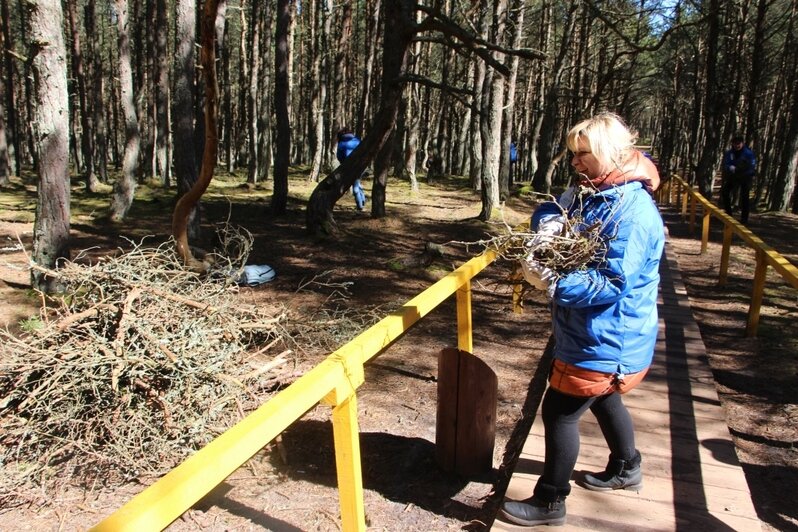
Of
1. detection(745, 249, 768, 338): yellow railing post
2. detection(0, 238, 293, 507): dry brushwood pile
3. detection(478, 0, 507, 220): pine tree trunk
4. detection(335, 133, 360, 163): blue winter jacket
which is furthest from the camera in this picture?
detection(335, 133, 360, 163): blue winter jacket

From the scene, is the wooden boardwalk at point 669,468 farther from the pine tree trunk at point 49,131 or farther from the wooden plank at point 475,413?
the pine tree trunk at point 49,131

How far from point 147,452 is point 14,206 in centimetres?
1387

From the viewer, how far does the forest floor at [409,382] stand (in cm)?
332

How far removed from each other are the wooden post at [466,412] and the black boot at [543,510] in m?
0.73

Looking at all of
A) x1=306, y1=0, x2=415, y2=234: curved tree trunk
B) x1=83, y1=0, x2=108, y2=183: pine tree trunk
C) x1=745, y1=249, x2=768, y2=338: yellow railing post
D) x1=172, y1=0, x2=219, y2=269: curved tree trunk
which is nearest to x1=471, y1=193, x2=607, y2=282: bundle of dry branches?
x1=172, y1=0, x2=219, y2=269: curved tree trunk

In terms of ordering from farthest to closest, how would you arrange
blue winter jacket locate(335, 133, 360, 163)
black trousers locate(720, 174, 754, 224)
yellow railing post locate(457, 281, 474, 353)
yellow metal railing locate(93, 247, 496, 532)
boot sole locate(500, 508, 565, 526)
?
blue winter jacket locate(335, 133, 360, 163) < black trousers locate(720, 174, 754, 224) < yellow railing post locate(457, 281, 474, 353) < boot sole locate(500, 508, 565, 526) < yellow metal railing locate(93, 247, 496, 532)

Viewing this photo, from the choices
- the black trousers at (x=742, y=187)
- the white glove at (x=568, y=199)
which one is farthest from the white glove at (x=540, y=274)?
the black trousers at (x=742, y=187)

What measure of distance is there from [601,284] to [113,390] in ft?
9.28

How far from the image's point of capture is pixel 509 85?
17266mm

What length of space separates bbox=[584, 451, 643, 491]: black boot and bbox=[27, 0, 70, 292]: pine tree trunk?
6546mm

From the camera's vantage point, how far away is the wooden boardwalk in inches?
108

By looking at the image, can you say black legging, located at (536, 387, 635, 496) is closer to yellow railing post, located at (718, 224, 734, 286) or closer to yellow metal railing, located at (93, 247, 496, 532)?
yellow metal railing, located at (93, 247, 496, 532)

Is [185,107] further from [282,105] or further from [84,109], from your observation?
[84,109]

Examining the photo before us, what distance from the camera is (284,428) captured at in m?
1.79
